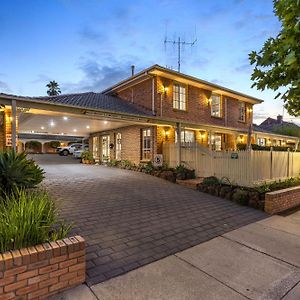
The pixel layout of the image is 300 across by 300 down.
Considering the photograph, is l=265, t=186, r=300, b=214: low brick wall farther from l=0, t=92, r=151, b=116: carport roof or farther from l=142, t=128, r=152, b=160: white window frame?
l=142, t=128, r=152, b=160: white window frame

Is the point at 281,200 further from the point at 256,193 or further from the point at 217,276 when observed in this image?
the point at 217,276

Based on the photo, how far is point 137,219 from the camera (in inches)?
217

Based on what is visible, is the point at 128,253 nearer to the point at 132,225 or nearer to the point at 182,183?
the point at 132,225

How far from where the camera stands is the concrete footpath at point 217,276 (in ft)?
9.22

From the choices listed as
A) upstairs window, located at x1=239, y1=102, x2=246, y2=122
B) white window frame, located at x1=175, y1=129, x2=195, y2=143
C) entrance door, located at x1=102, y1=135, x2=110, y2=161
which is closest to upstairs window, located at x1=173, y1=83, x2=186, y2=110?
white window frame, located at x1=175, y1=129, x2=195, y2=143


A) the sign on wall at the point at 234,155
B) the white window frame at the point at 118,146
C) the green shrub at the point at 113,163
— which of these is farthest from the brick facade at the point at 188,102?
the sign on wall at the point at 234,155

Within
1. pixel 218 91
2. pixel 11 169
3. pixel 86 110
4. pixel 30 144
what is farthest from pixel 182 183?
pixel 30 144

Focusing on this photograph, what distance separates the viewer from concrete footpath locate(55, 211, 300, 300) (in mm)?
2811

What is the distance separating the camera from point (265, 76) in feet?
12.4

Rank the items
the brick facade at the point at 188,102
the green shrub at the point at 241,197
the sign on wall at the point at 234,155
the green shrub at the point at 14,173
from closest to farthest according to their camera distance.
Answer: the green shrub at the point at 14,173 < the green shrub at the point at 241,197 < the sign on wall at the point at 234,155 < the brick facade at the point at 188,102

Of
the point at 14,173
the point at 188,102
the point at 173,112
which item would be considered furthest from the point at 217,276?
the point at 188,102

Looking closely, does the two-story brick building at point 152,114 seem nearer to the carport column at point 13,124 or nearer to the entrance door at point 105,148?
the entrance door at point 105,148

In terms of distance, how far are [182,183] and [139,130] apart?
5486mm

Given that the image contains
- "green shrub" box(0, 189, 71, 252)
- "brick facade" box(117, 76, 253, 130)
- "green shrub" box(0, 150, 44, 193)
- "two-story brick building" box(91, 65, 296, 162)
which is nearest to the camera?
"green shrub" box(0, 189, 71, 252)
